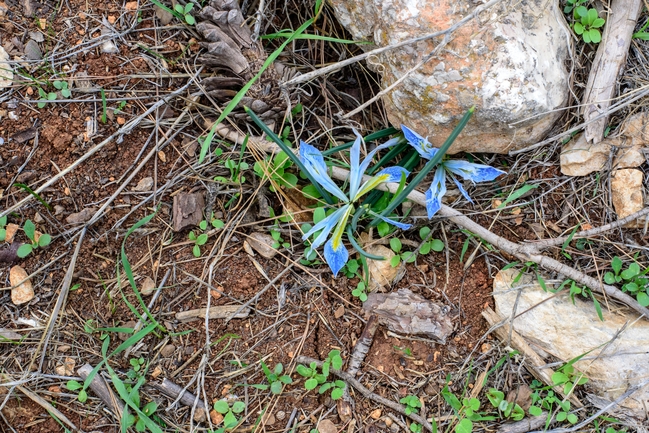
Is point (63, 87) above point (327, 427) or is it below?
above

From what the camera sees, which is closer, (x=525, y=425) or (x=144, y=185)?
(x=525, y=425)

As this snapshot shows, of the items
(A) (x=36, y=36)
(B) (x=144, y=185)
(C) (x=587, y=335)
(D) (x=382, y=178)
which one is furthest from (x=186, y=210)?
(C) (x=587, y=335)

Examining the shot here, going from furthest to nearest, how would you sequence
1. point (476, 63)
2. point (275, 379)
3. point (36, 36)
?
point (36, 36) < point (275, 379) < point (476, 63)

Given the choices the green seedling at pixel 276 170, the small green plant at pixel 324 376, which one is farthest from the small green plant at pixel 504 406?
the green seedling at pixel 276 170

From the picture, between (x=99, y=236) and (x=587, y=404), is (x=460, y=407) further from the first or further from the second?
(x=99, y=236)

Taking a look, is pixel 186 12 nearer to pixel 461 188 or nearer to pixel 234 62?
pixel 234 62

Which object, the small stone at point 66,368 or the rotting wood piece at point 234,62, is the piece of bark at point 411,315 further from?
the small stone at point 66,368

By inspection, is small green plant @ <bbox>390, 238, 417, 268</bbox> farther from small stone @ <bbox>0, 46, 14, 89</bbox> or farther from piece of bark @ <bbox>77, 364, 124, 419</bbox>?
small stone @ <bbox>0, 46, 14, 89</bbox>

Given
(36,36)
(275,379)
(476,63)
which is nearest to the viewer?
(476,63)

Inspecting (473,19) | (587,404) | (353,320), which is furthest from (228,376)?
(473,19)
